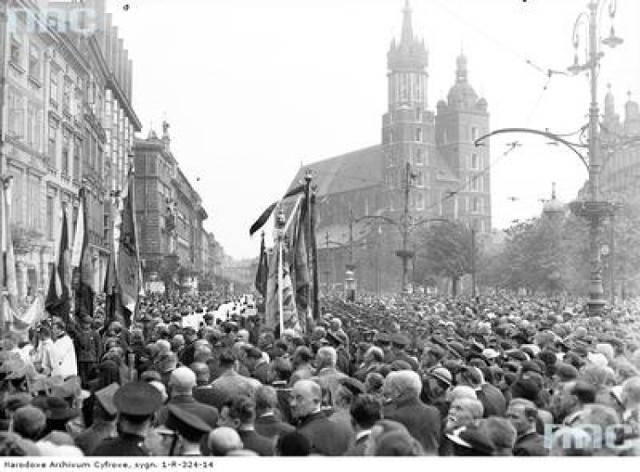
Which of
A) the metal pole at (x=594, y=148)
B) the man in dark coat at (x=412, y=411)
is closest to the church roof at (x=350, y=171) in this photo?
the metal pole at (x=594, y=148)

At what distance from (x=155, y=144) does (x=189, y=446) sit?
7952 centimetres

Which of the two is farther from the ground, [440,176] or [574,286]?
[440,176]

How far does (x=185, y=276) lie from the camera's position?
3159 inches

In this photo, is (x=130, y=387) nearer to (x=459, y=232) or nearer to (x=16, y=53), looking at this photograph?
(x=16, y=53)

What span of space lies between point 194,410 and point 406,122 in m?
120

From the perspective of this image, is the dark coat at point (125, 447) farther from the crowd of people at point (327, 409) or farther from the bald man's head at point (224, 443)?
the bald man's head at point (224, 443)

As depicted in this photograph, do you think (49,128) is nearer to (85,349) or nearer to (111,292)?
(111,292)

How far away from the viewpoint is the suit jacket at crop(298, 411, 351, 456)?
6465 millimetres

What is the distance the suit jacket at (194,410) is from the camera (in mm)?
6672

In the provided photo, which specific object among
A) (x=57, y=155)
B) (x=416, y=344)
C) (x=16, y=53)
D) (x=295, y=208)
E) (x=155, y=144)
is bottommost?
(x=416, y=344)

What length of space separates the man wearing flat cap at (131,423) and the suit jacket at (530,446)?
2.51m

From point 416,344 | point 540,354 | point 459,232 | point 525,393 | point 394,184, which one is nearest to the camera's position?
point 525,393

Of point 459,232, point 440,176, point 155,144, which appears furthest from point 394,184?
point 155,144

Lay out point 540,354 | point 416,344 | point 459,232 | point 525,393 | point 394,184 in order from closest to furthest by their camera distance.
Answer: point 525,393, point 540,354, point 416,344, point 459,232, point 394,184
